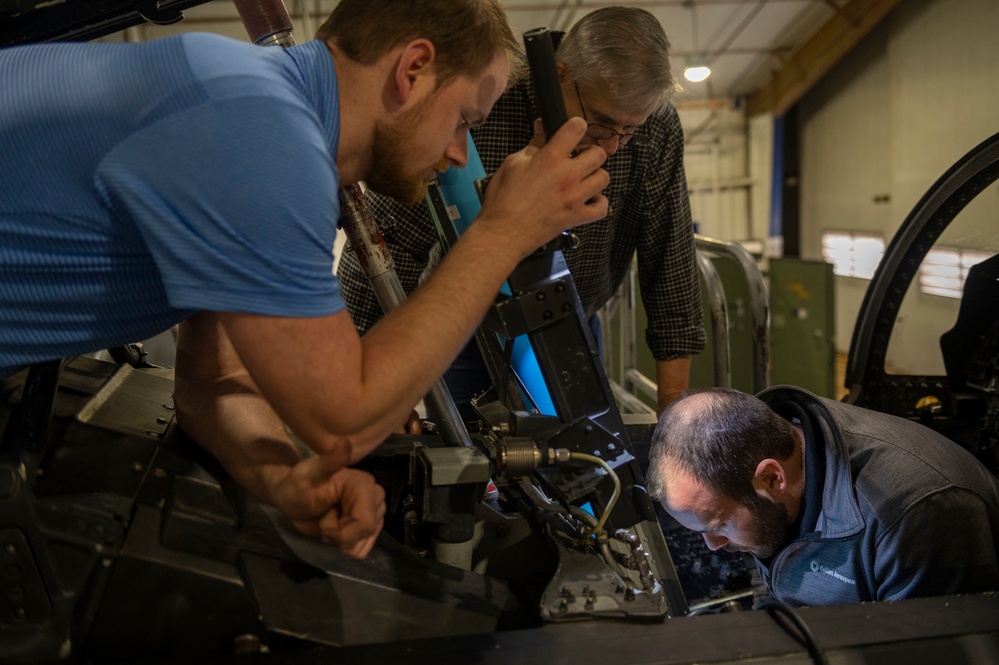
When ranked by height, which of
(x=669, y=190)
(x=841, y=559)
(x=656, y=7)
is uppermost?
(x=656, y=7)

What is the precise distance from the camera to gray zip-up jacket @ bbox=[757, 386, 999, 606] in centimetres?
132

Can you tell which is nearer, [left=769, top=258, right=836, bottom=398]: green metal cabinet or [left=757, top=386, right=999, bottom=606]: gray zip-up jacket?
[left=757, top=386, right=999, bottom=606]: gray zip-up jacket

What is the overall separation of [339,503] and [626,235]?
1.53 metres

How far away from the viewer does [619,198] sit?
2.20 metres

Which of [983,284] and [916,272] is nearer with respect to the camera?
[983,284]

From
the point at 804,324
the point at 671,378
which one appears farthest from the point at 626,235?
the point at 804,324

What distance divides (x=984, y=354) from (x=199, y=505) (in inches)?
71.8

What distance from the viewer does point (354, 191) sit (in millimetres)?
1315

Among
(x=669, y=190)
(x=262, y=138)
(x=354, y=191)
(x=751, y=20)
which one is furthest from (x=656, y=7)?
(x=262, y=138)

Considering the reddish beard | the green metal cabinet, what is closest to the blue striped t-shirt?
the reddish beard

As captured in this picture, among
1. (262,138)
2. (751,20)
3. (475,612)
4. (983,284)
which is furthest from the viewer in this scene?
(751,20)

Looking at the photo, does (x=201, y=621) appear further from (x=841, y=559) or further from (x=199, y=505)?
(x=841, y=559)

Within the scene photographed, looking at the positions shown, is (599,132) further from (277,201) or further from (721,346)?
(277,201)

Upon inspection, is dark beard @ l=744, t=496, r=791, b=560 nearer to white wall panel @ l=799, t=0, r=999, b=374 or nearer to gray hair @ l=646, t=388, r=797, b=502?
gray hair @ l=646, t=388, r=797, b=502
